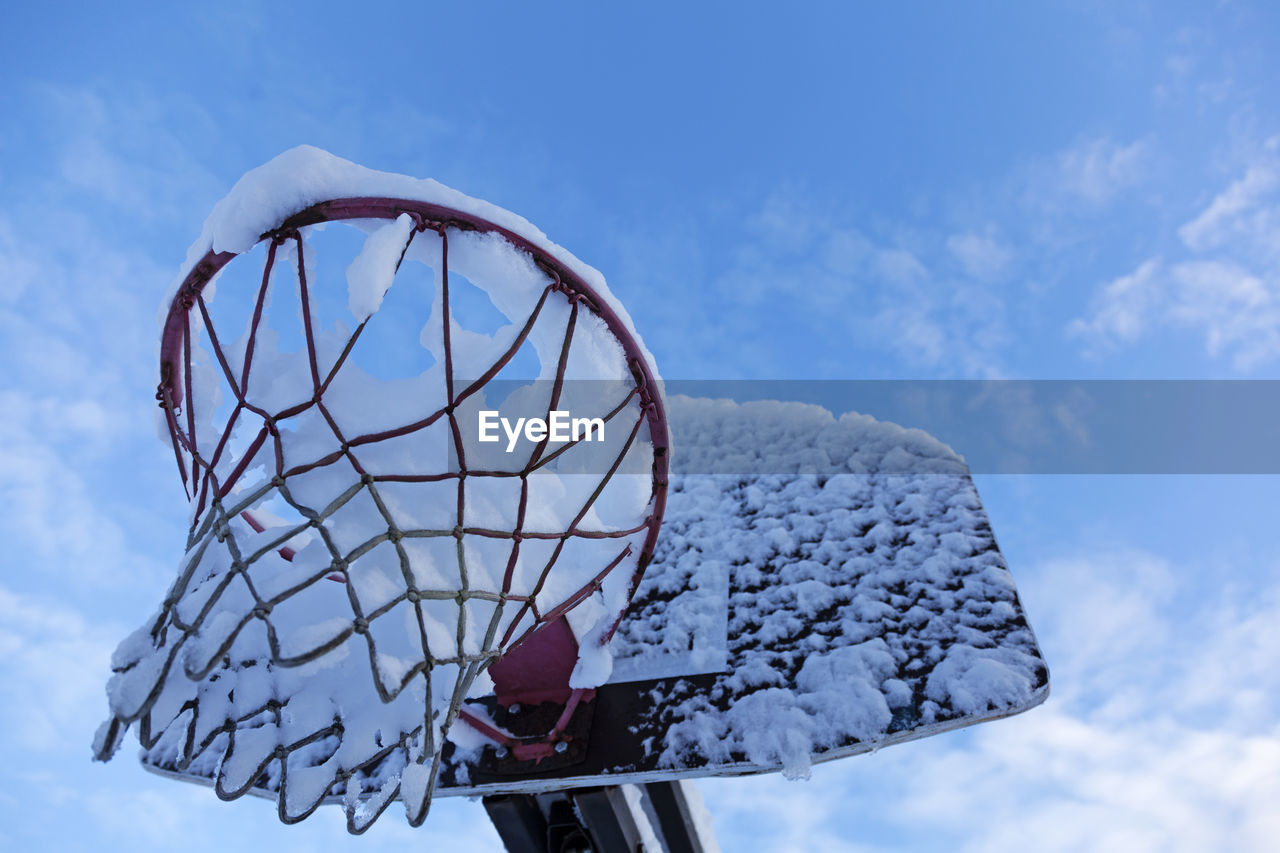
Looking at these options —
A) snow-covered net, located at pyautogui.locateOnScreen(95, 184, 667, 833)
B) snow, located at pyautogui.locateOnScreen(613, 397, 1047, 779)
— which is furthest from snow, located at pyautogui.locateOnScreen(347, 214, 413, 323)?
snow, located at pyautogui.locateOnScreen(613, 397, 1047, 779)

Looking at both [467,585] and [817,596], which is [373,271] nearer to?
[467,585]

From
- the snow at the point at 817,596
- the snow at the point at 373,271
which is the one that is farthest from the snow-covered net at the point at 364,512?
the snow at the point at 817,596

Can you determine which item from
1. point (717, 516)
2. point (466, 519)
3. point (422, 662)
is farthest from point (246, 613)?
point (717, 516)

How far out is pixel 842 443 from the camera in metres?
2.95

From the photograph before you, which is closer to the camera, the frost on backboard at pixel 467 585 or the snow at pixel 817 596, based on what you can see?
the frost on backboard at pixel 467 585

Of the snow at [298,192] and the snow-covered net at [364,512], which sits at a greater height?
A: the snow at [298,192]

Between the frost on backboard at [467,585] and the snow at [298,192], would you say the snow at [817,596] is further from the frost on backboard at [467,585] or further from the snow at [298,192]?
the snow at [298,192]

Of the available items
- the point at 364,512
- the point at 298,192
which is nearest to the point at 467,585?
the point at 364,512

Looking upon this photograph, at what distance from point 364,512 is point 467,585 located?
25cm

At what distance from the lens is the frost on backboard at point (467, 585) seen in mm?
1590

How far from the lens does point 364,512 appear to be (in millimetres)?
1672

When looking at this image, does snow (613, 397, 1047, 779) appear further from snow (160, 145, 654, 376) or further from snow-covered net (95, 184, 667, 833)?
snow (160, 145, 654, 376)

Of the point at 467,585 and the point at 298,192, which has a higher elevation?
the point at 298,192

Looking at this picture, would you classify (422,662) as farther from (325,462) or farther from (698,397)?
(698,397)
